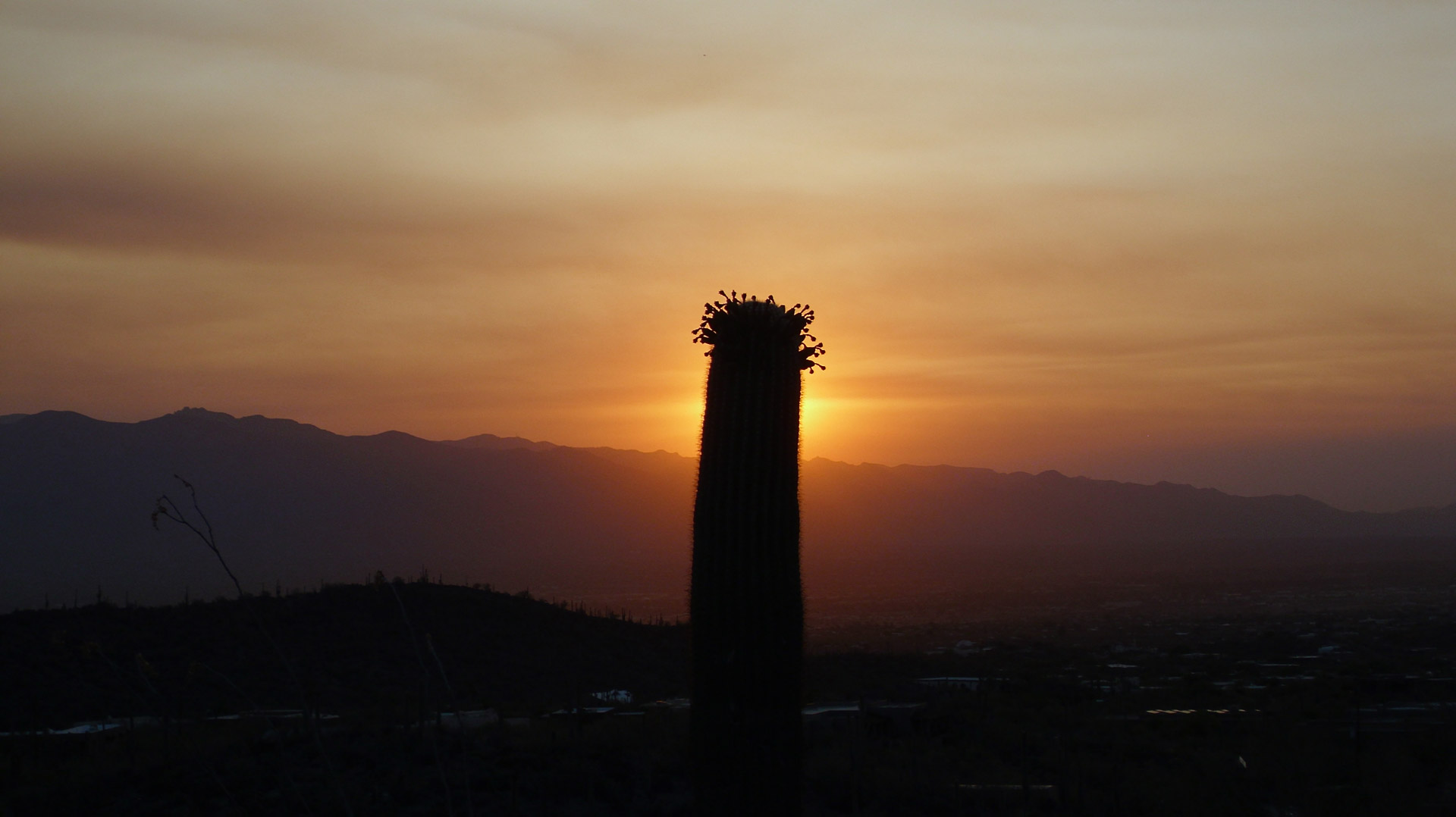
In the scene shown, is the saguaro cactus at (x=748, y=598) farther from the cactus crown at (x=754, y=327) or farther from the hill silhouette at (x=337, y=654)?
the hill silhouette at (x=337, y=654)

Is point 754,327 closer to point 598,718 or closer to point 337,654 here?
point 598,718

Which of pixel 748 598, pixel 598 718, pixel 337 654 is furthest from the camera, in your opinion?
pixel 337 654

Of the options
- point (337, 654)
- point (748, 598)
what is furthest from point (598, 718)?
point (748, 598)

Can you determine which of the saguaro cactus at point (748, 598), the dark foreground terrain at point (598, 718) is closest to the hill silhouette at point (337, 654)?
the dark foreground terrain at point (598, 718)

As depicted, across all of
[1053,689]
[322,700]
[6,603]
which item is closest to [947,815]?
[1053,689]

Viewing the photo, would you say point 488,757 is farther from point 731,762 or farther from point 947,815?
point 731,762
